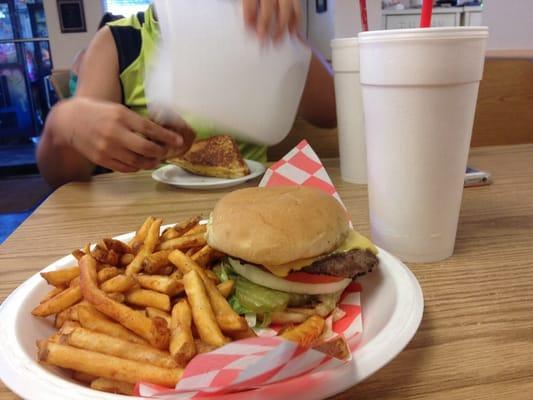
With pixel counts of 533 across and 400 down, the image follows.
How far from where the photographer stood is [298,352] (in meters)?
0.46

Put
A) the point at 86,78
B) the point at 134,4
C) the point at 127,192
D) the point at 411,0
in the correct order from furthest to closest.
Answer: the point at 134,4, the point at 411,0, the point at 86,78, the point at 127,192

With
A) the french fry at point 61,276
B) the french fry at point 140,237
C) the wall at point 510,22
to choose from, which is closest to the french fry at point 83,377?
the french fry at point 61,276

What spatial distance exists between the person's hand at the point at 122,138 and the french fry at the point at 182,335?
2.67 feet

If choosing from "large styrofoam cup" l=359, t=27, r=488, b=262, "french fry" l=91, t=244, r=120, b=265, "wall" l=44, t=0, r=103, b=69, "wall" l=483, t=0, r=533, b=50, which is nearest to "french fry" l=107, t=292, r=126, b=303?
"french fry" l=91, t=244, r=120, b=265

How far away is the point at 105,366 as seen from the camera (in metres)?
0.55

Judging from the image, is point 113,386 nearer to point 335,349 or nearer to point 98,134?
point 335,349

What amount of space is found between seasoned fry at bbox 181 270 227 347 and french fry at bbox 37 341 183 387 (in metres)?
0.07

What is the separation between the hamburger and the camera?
0.71 metres

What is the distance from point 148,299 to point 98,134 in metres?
0.92

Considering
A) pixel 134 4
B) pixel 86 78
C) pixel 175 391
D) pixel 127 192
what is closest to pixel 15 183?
pixel 134 4

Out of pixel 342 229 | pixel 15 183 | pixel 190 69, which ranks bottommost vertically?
pixel 15 183

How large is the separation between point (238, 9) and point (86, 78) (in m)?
1.28

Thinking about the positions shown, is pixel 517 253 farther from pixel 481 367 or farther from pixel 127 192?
pixel 127 192

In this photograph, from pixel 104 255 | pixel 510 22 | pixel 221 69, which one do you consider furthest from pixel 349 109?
pixel 510 22
